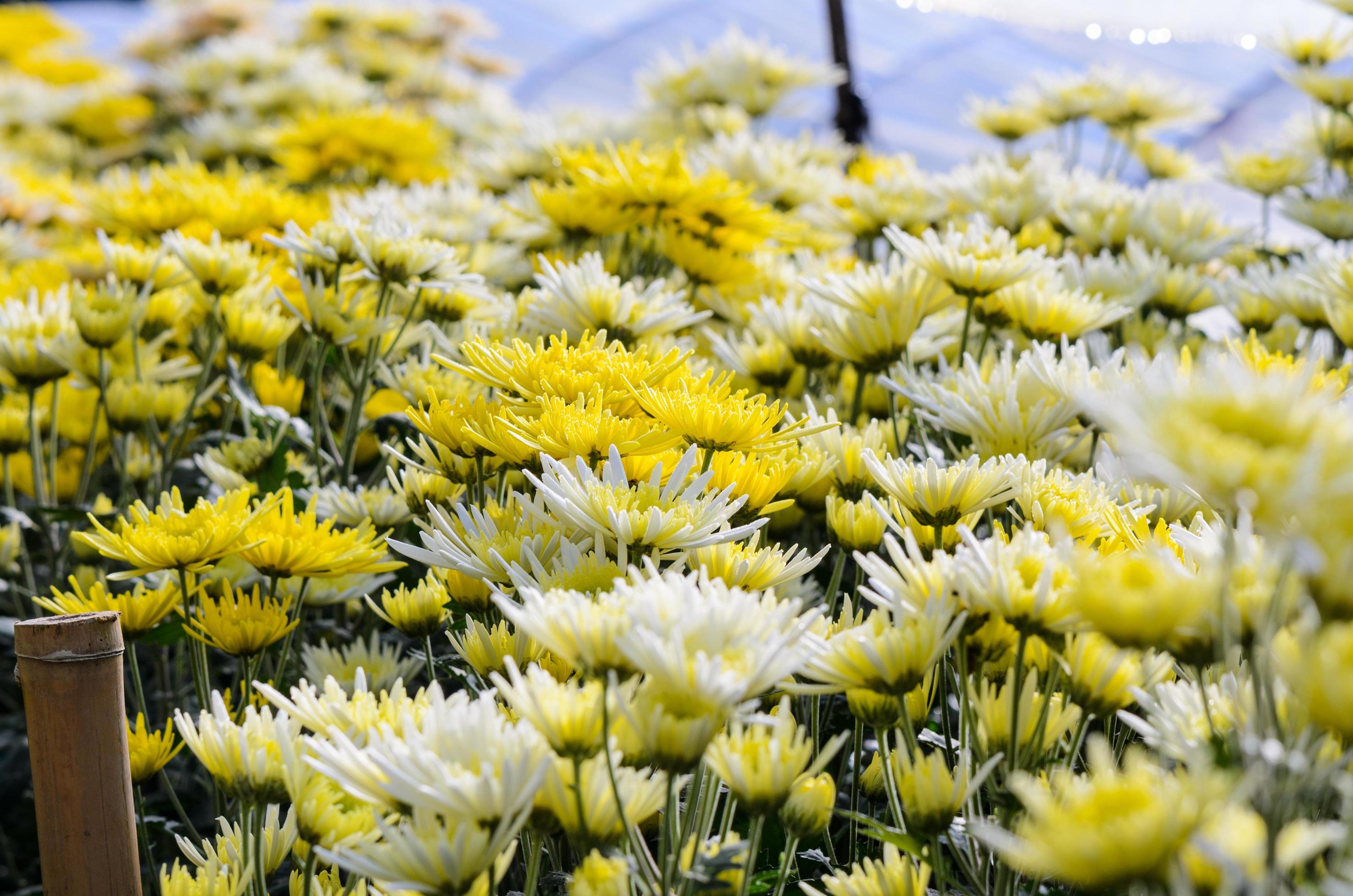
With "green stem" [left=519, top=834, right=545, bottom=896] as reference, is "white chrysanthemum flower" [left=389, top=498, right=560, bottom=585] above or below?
above

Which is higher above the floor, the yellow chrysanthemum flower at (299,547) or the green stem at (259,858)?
the yellow chrysanthemum flower at (299,547)

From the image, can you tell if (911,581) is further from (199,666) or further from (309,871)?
(199,666)

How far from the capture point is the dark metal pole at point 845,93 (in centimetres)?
236

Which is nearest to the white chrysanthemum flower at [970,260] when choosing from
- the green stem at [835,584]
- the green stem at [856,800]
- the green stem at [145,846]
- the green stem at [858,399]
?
the green stem at [858,399]

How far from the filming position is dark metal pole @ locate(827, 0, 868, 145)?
2363mm

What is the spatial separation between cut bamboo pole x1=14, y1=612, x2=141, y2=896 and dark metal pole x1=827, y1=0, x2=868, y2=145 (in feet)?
6.64

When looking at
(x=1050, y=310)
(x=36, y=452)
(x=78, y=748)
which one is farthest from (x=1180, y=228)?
(x=36, y=452)

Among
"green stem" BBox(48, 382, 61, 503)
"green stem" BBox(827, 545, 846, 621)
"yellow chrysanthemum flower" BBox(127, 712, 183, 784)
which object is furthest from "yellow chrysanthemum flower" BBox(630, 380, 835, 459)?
"green stem" BBox(48, 382, 61, 503)

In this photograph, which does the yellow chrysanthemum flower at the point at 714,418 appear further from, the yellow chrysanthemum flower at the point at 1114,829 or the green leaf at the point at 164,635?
the green leaf at the point at 164,635

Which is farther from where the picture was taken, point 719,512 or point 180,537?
point 180,537

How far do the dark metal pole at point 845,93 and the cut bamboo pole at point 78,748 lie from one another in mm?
2024

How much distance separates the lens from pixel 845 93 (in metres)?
2.39

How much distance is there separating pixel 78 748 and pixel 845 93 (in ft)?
6.99

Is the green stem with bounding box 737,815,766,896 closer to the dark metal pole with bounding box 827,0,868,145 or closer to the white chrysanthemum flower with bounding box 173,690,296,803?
the white chrysanthemum flower with bounding box 173,690,296,803
